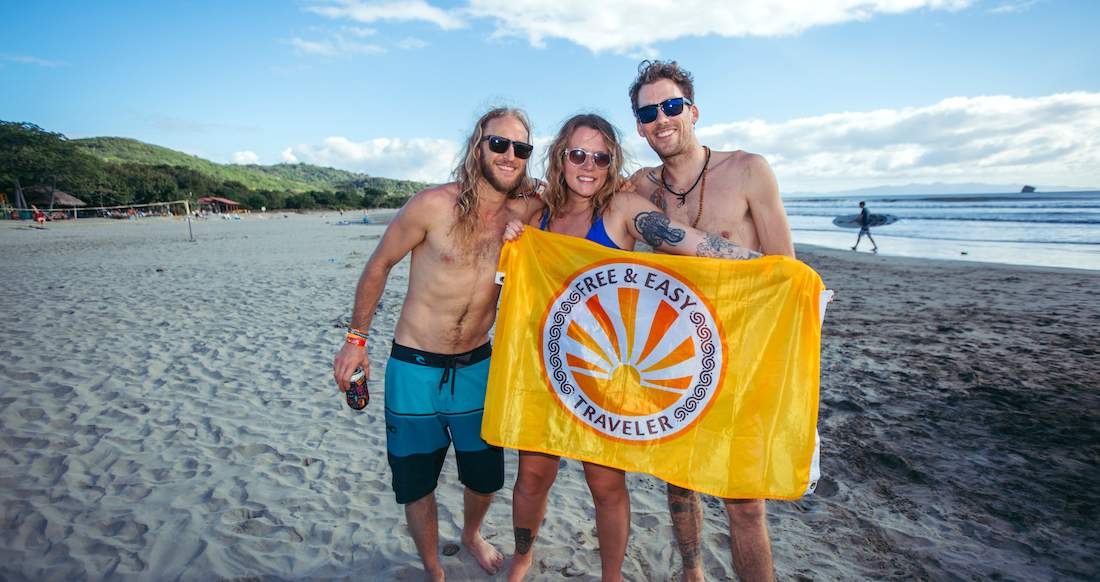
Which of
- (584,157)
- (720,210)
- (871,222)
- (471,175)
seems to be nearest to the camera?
(584,157)

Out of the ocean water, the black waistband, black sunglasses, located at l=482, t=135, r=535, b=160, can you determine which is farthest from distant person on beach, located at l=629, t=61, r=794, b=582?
the ocean water

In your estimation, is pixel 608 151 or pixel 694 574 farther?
pixel 694 574

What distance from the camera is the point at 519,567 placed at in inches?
116

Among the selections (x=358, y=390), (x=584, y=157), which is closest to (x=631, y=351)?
(x=584, y=157)

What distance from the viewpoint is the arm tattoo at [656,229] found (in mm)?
2537

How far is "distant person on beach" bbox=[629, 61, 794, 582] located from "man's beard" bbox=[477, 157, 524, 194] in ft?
2.41

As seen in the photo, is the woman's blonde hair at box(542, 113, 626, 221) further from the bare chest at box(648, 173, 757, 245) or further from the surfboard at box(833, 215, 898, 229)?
the surfboard at box(833, 215, 898, 229)

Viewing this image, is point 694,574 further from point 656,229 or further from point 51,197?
point 51,197

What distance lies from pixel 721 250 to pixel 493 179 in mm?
1262

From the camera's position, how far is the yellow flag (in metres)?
2.39

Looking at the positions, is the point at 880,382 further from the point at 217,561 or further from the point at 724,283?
the point at 217,561

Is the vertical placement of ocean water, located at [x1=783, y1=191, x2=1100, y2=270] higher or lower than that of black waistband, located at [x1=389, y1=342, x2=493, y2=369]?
higher

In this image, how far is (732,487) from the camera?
2.43 meters

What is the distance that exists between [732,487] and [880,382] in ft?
14.9
